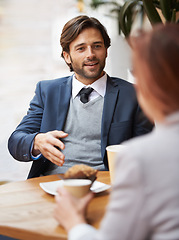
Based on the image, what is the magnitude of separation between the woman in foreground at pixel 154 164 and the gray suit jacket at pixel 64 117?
1156 mm

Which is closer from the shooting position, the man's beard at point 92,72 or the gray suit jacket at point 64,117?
the gray suit jacket at point 64,117

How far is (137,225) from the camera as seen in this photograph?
749mm

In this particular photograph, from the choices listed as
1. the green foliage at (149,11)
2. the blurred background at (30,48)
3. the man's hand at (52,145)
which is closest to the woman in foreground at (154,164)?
the man's hand at (52,145)

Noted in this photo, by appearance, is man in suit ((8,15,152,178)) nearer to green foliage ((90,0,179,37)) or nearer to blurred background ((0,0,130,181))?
green foliage ((90,0,179,37))

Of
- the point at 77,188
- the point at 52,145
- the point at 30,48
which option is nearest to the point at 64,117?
the point at 52,145

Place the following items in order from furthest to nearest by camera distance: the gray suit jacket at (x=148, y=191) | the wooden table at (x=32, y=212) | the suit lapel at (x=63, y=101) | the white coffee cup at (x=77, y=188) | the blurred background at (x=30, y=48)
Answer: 1. the blurred background at (x=30, y=48)
2. the suit lapel at (x=63, y=101)
3. the white coffee cup at (x=77, y=188)
4. the wooden table at (x=32, y=212)
5. the gray suit jacket at (x=148, y=191)

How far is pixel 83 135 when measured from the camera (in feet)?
6.62

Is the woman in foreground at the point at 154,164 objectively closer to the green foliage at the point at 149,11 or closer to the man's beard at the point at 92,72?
the man's beard at the point at 92,72

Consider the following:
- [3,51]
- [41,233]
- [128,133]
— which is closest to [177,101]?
[41,233]

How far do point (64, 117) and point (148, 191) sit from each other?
1.37 m

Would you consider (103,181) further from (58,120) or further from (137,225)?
(137,225)

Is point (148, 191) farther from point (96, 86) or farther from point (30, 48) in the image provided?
point (30, 48)

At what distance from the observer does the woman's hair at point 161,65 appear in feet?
2.47

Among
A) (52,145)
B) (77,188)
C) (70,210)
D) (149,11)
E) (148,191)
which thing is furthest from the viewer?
(149,11)
